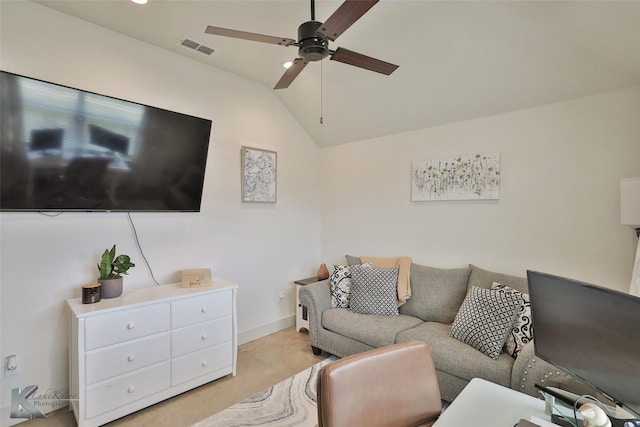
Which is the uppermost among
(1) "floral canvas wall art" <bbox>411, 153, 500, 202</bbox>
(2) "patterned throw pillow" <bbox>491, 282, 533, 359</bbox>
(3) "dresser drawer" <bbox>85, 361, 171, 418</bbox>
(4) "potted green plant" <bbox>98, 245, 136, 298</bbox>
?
(1) "floral canvas wall art" <bbox>411, 153, 500, 202</bbox>

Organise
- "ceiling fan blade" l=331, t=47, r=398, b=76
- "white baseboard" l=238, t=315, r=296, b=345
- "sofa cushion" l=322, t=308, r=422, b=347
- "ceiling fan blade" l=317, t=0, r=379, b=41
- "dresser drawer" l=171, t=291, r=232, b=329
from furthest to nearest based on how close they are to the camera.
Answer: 1. "white baseboard" l=238, t=315, r=296, b=345
2. "sofa cushion" l=322, t=308, r=422, b=347
3. "dresser drawer" l=171, t=291, r=232, b=329
4. "ceiling fan blade" l=331, t=47, r=398, b=76
5. "ceiling fan blade" l=317, t=0, r=379, b=41

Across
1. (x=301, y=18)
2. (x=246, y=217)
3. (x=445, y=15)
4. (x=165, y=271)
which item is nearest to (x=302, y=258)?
(x=246, y=217)

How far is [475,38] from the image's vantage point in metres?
2.24

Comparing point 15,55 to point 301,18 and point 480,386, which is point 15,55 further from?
point 480,386

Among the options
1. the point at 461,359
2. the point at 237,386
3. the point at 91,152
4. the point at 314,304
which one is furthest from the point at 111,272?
the point at 461,359

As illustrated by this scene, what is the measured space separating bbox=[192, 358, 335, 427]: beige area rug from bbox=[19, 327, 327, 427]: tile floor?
9 cm

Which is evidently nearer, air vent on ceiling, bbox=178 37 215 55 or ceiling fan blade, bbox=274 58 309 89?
ceiling fan blade, bbox=274 58 309 89

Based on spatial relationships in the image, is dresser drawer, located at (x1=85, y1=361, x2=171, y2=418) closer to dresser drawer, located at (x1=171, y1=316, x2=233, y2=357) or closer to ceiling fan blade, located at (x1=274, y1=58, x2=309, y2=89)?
dresser drawer, located at (x1=171, y1=316, x2=233, y2=357)

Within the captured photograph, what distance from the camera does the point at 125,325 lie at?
214 cm

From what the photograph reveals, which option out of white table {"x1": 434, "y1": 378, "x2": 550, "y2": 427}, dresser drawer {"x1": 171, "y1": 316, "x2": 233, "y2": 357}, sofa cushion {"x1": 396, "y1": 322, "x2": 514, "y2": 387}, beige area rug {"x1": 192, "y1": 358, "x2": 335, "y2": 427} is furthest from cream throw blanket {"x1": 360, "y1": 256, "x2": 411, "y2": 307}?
white table {"x1": 434, "y1": 378, "x2": 550, "y2": 427}

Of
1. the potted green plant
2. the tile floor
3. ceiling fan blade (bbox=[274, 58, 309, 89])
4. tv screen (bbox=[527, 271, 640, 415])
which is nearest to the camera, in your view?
tv screen (bbox=[527, 271, 640, 415])

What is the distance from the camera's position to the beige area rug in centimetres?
210

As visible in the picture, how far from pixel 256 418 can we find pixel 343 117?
9.79 ft

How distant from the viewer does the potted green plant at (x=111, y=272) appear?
2.28m
